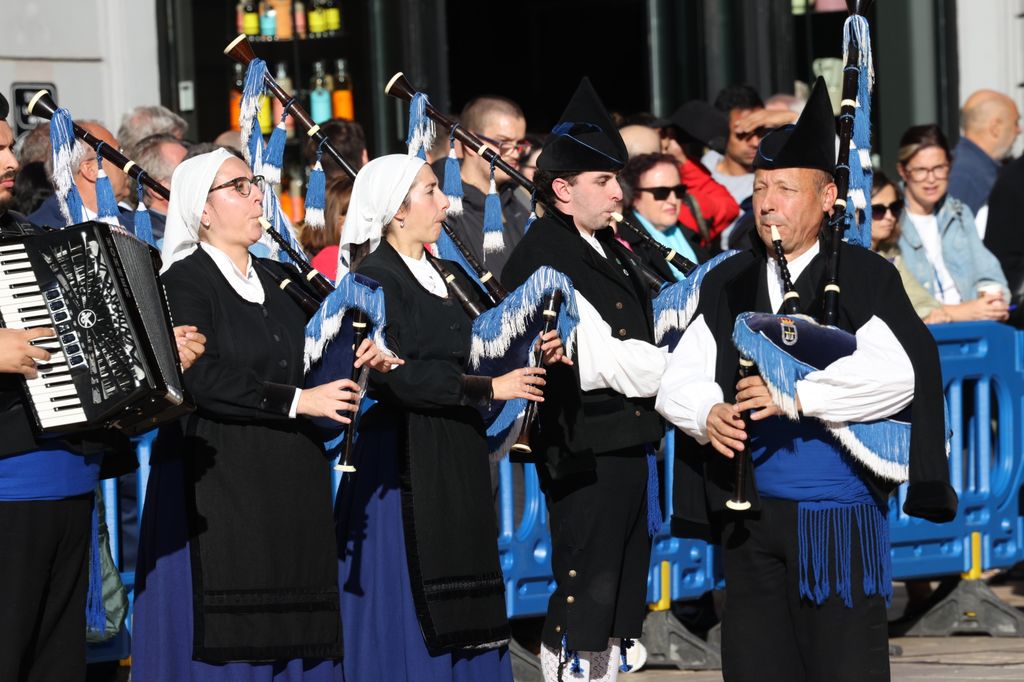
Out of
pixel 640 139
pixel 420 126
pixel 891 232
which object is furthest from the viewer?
pixel 891 232

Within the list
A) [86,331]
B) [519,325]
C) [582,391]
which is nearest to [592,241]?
[582,391]

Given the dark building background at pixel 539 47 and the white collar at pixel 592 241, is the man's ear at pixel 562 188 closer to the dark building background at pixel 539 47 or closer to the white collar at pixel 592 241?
the white collar at pixel 592 241

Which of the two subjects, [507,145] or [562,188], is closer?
[562,188]

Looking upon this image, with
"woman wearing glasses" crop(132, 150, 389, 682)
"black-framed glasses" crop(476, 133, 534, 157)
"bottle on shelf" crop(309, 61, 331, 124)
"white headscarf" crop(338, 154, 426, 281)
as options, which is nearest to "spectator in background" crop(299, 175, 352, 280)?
"black-framed glasses" crop(476, 133, 534, 157)

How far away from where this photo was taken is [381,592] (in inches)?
217

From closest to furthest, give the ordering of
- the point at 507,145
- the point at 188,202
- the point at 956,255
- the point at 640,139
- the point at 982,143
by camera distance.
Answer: the point at 188,202 → the point at 507,145 → the point at 640,139 → the point at 956,255 → the point at 982,143

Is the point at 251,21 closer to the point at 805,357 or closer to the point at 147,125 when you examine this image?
the point at 147,125

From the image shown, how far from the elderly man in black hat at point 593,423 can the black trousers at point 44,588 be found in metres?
1.54

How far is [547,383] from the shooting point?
19.6ft

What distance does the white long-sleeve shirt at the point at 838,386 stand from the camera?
194 inches

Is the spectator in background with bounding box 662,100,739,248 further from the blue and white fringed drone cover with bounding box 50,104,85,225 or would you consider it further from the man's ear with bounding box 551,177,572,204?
the blue and white fringed drone cover with bounding box 50,104,85,225

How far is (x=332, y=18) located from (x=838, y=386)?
6.63 meters

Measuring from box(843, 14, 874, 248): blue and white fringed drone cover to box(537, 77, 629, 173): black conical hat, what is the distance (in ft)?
2.47

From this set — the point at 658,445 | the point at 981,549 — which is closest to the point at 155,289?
the point at 658,445
